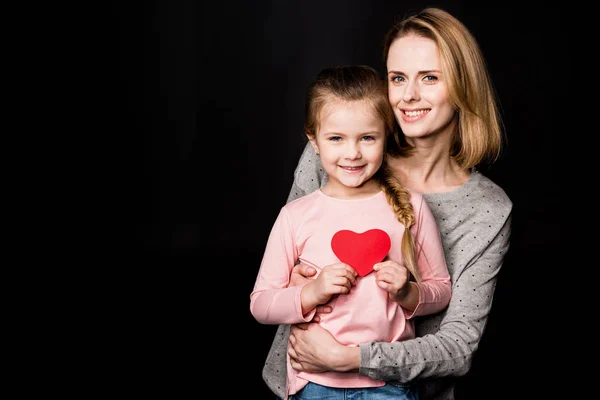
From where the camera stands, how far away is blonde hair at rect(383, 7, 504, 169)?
2.87 metres

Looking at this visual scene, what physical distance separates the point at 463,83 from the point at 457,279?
615 mm

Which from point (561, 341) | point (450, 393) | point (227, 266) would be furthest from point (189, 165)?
point (450, 393)

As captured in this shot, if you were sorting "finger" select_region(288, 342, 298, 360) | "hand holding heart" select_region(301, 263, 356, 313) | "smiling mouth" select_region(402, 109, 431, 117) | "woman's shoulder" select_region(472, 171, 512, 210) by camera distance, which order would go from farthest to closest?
"woman's shoulder" select_region(472, 171, 512, 210) → "smiling mouth" select_region(402, 109, 431, 117) → "finger" select_region(288, 342, 298, 360) → "hand holding heart" select_region(301, 263, 356, 313)

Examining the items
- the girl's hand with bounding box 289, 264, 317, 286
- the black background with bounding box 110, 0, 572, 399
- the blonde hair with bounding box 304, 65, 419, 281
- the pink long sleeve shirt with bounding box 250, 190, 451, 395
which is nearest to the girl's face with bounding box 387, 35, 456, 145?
the blonde hair with bounding box 304, 65, 419, 281

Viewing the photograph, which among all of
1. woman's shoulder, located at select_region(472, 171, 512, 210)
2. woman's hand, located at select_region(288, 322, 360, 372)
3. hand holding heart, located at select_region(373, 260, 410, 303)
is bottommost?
woman's hand, located at select_region(288, 322, 360, 372)

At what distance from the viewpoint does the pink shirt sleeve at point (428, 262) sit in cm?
262

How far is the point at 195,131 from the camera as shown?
5.80m

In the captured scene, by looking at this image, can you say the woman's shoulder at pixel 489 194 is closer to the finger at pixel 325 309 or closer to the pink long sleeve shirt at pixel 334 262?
the pink long sleeve shirt at pixel 334 262

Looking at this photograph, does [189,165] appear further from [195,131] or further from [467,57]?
[467,57]

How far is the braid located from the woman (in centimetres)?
25

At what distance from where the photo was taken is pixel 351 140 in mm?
2527

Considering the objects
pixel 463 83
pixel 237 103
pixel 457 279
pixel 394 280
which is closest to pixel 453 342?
pixel 457 279

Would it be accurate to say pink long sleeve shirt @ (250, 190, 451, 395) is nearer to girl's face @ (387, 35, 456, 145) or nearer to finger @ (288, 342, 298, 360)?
finger @ (288, 342, 298, 360)

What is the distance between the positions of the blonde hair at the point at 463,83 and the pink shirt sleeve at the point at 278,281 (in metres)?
0.58
